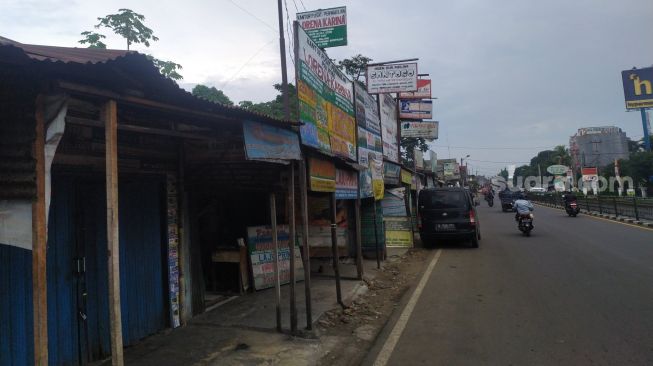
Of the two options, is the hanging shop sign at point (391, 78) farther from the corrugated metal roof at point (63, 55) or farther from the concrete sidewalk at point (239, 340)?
the corrugated metal roof at point (63, 55)

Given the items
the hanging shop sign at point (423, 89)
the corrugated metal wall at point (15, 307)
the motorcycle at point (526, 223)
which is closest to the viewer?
the corrugated metal wall at point (15, 307)

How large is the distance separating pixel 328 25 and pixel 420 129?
14462 millimetres

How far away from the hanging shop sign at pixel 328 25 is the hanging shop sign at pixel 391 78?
5.08m

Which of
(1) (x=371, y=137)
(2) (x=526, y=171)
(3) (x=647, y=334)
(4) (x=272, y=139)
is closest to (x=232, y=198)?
(4) (x=272, y=139)

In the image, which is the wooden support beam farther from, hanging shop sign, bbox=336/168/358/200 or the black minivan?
the black minivan

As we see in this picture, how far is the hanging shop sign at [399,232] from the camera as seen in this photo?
14.5m

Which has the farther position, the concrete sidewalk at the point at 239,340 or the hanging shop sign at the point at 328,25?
the hanging shop sign at the point at 328,25

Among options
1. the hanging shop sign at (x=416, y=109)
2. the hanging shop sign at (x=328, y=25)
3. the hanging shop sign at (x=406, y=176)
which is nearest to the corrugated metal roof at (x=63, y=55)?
the hanging shop sign at (x=328, y=25)

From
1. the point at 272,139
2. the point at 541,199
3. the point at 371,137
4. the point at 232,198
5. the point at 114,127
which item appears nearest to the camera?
the point at 114,127

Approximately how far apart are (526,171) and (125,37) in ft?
382

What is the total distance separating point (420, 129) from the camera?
77.9 ft

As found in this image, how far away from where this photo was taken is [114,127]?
10.1 ft

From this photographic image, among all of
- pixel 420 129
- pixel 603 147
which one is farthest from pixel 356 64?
pixel 603 147

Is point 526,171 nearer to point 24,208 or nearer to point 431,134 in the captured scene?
point 431,134
